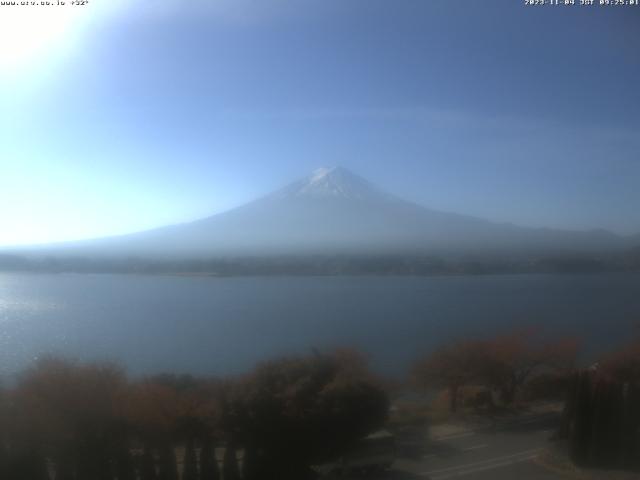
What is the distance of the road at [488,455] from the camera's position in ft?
10.6

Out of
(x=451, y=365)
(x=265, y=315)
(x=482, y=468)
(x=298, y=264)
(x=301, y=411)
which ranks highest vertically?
(x=298, y=264)

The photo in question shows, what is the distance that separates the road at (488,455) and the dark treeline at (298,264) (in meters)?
0.99

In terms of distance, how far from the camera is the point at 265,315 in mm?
3209

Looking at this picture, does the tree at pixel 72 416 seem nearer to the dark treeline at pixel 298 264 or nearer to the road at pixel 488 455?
the dark treeline at pixel 298 264

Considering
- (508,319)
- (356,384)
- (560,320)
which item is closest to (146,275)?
(356,384)

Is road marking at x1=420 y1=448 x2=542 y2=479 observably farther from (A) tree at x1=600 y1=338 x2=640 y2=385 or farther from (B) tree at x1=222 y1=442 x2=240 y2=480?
(B) tree at x1=222 y1=442 x2=240 y2=480

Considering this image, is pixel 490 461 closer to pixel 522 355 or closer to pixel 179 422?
pixel 522 355

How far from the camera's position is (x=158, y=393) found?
286 cm

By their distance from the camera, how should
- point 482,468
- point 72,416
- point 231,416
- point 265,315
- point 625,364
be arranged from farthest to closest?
point 625,364 < point 482,468 < point 265,315 < point 231,416 < point 72,416

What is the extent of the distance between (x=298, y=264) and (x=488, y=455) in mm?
1617

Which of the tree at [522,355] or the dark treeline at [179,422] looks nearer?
the dark treeline at [179,422]

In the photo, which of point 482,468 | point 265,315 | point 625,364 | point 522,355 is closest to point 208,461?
point 265,315

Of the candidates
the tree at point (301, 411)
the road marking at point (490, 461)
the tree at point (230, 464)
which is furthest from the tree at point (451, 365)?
→ the tree at point (230, 464)

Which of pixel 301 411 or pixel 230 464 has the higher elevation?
pixel 301 411
